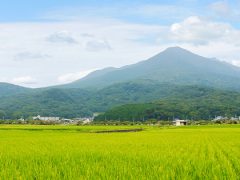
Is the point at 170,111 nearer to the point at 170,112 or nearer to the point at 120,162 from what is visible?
the point at 170,112

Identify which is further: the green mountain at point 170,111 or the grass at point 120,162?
the green mountain at point 170,111

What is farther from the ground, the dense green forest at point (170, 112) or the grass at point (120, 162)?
the dense green forest at point (170, 112)

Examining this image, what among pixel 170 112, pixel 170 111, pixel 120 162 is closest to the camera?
pixel 120 162

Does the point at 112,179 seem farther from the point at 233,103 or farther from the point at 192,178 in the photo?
the point at 233,103

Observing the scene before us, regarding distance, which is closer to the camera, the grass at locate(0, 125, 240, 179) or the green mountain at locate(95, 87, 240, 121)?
the grass at locate(0, 125, 240, 179)

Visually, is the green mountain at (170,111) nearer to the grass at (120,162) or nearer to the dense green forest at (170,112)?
the dense green forest at (170,112)

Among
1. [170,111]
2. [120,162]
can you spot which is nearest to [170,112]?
[170,111]

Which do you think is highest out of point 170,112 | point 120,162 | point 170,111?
point 170,111

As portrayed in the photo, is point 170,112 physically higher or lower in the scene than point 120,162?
higher

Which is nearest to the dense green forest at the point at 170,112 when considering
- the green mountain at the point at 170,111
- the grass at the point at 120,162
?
the green mountain at the point at 170,111

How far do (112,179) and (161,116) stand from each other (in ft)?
455

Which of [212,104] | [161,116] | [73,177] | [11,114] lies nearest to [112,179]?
[73,177]

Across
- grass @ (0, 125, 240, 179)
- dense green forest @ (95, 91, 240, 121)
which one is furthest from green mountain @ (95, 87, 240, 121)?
grass @ (0, 125, 240, 179)

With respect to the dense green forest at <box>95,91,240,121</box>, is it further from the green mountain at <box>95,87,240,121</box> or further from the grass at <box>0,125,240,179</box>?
the grass at <box>0,125,240,179</box>
